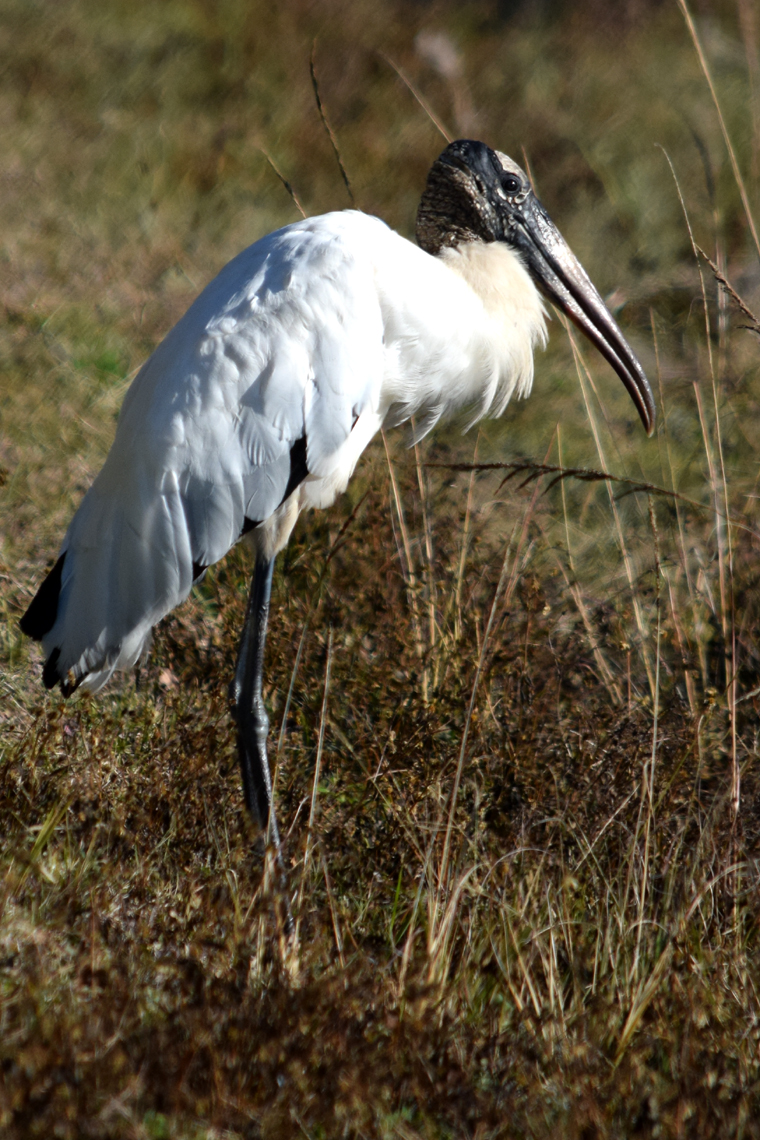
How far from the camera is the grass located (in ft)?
6.06

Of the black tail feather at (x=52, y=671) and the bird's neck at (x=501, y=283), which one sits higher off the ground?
the bird's neck at (x=501, y=283)

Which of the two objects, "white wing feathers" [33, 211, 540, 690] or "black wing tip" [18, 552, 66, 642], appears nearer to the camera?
"white wing feathers" [33, 211, 540, 690]

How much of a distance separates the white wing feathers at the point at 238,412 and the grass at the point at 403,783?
270 millimetres

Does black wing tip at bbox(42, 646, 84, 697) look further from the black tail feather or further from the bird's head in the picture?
the bird's head

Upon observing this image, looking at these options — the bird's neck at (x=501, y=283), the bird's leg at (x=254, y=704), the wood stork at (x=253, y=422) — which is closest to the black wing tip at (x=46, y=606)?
the wood stork at (x=253, y=422)

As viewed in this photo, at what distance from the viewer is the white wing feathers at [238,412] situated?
288 centimetres

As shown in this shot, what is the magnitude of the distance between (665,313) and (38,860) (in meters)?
5.50

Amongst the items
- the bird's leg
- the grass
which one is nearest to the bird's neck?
the grass

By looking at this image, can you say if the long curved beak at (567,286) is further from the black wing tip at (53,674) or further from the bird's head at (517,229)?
the black wing tip at (53,674)

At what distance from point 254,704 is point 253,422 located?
2.53 ft

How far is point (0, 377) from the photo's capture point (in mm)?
5207

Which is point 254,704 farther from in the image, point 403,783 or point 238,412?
point 238,412

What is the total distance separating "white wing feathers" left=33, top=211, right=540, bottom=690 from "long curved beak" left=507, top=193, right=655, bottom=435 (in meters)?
0.42

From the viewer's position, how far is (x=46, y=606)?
3072 millimetres
